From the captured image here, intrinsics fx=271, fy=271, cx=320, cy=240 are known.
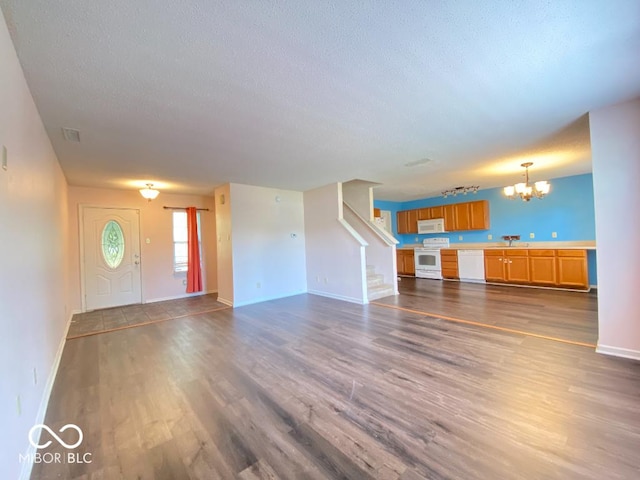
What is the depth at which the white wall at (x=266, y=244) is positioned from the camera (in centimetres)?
528

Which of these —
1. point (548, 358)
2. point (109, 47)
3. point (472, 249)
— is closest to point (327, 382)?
point (548, 358)

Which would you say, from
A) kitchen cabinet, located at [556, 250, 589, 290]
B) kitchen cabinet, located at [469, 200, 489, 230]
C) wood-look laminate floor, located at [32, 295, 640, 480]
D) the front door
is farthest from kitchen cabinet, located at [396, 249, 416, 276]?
the front door

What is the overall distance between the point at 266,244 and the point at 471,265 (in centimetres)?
509

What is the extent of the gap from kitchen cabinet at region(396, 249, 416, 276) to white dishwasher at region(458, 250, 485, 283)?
1.34 m

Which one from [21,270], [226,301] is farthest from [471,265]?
[21,270]

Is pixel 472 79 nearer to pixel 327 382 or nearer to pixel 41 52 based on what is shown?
pixel 327 382

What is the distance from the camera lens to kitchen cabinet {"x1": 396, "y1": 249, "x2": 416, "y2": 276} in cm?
805

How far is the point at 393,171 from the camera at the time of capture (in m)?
4.68

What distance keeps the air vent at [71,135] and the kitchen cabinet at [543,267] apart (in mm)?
7839

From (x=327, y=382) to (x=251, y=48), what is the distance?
2524mm

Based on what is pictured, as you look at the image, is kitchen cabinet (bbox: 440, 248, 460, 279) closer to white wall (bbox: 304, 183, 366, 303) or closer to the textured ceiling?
white wall (bbox: 304, 183, 366, 303)

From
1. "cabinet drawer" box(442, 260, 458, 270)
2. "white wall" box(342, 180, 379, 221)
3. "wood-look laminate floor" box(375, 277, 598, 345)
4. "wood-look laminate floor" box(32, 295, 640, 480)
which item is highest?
"white wall" box(342, 180, 379, 221)

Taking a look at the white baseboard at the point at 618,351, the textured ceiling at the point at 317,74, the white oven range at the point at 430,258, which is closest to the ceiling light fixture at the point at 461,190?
the white oven range at the point at 430,258

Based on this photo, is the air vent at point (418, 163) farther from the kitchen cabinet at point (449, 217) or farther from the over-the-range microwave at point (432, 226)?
the over-the-range microwave at point (432, 226)
